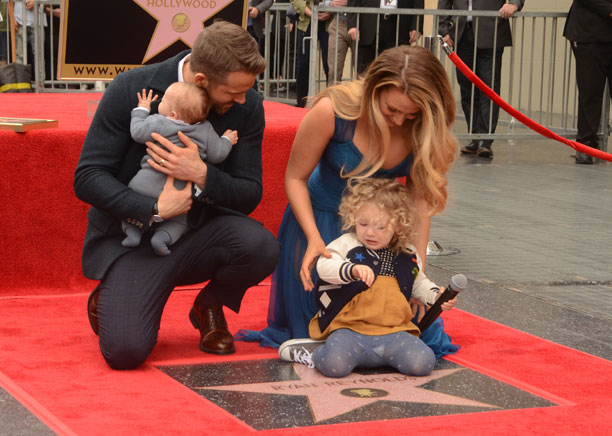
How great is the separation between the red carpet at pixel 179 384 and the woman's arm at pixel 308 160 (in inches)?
19.1

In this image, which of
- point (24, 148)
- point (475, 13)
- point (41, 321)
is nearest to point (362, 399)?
point (41, 321)

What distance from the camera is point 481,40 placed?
1002 cm

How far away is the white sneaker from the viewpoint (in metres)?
3.66

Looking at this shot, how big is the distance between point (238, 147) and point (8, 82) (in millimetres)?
4736

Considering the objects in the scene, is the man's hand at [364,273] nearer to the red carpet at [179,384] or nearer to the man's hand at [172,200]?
the red carpet at [179,384]

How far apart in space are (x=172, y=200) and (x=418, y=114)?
91cm

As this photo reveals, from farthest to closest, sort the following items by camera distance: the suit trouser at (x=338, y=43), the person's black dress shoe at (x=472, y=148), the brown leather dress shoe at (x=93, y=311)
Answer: the person's black dress shoe at (x=472, y=148) → the suit trouser at (x=338, y=43) → the brown leather dress shoe at (x=93, y=311)

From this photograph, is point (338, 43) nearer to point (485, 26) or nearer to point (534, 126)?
point (485, 26)

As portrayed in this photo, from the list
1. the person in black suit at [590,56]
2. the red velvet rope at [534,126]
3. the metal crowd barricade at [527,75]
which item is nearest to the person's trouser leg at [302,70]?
the metal crowd barricade at [527,75]

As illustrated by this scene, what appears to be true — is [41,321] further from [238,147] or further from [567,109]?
[567,109]

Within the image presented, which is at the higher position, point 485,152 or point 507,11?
point 507,11

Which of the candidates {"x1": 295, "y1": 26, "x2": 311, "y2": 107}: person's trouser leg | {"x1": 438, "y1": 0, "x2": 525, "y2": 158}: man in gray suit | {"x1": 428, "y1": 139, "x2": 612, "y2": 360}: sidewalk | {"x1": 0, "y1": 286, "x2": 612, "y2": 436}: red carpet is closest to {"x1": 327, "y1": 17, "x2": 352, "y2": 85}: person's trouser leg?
{"x1": 295, "y1": 26, "x2": 311, "y2": 107}: person's trouser leg

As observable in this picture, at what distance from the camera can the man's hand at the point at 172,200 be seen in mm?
3621

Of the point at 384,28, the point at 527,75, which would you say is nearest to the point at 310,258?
the point at 384,28
